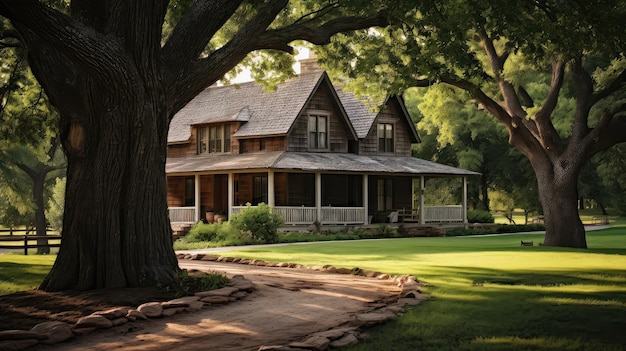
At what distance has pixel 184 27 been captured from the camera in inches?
582

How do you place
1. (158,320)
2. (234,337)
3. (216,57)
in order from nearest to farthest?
(234,337) → (158,320) → (216,57)

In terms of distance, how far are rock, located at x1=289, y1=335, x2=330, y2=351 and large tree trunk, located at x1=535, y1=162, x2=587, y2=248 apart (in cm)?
2145

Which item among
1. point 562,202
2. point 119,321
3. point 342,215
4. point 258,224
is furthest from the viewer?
point 342,215

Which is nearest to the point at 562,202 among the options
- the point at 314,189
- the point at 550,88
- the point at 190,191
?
the point at 550,88

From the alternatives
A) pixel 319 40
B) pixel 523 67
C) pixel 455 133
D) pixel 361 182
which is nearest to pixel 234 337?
pixel 319 40

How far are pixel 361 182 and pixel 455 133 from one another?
15.9 m

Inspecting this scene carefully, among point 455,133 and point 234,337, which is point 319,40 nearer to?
point 234,337

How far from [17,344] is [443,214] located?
3866cm

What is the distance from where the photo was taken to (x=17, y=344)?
9195 millimetres

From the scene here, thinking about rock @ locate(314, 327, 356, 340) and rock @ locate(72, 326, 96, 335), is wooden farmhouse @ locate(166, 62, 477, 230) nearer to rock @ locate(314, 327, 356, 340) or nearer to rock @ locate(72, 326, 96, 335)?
rock @ locate(72, 326, 96, 335)

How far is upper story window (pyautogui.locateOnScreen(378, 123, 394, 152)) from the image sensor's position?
47375 millimetres

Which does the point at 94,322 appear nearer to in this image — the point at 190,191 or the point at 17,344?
the point at 17,344

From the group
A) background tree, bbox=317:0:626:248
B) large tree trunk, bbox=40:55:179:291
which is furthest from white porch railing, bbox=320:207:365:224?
large tree trunk, bbox=40:55:179:291

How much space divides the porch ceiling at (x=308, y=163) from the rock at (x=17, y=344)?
28268mm
